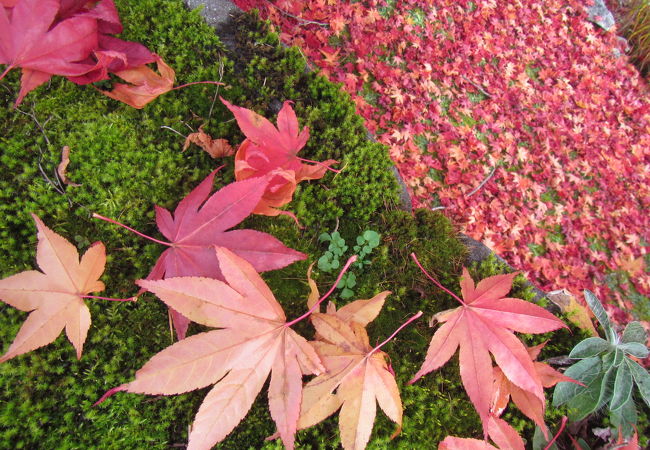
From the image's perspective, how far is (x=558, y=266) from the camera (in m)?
3.67

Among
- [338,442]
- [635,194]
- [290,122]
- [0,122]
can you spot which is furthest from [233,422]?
[635,194]

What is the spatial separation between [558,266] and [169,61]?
3875mm

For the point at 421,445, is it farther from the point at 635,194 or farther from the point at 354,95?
the point at 635,194

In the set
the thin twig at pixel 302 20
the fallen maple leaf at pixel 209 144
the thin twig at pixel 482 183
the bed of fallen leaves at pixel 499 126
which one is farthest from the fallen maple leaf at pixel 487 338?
the thin twig at pixel 302 20

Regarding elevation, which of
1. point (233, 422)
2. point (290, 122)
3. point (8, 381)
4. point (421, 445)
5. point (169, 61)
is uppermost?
point (290, 122)

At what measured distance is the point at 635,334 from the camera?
1702 mm

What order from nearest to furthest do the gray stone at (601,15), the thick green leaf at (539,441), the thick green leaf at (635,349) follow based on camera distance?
Answer: the thick green leaf at (539,441)
the thick green leaf at (635,349)
the gray stone at (601,15)

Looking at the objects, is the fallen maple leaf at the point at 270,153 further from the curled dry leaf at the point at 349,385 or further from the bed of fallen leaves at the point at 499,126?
the bed of fallen leaves at the point at 499,126

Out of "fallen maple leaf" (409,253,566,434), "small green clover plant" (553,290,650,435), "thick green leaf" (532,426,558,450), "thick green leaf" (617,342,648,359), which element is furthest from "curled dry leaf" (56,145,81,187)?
"thick green leaf" (617,342,648,359)

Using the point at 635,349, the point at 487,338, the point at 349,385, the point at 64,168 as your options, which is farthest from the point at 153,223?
the point at 635,349

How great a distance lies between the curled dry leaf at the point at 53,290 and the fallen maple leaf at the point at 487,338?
114cm

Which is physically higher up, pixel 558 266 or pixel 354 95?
pixel 354 95

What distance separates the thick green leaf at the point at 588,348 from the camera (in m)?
1.68

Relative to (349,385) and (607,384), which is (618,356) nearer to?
(607,384)
